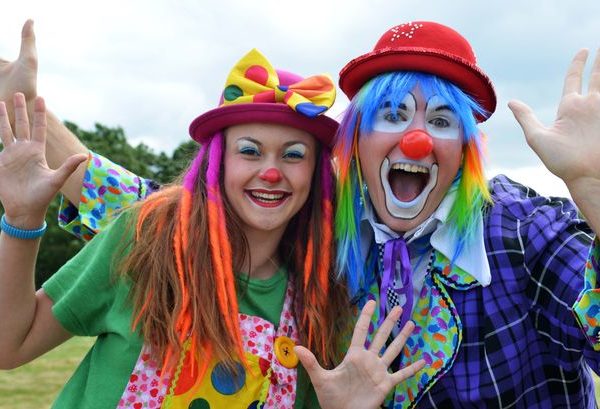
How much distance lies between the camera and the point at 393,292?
2346 millimetres

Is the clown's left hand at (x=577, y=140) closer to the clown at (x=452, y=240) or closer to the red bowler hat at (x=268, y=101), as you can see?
the clown at (x=452, y=240)

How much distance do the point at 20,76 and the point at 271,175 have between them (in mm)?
1003

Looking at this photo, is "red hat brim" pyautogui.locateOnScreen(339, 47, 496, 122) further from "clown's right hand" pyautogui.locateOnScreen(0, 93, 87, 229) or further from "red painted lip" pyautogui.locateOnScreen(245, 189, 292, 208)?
"clown's right hand" pyautogui.locateOnScreen(0, 93, 87, 229)

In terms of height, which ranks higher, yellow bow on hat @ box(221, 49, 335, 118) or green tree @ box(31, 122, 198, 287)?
green tree @ box(31, 122, 198, 287)

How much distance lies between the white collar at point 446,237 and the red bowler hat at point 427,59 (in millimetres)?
370

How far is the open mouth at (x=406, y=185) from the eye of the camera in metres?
2.34

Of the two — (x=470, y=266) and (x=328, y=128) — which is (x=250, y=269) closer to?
(x=328, y=128)

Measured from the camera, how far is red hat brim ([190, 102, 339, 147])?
2.41 m

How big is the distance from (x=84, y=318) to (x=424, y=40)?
1454 mm

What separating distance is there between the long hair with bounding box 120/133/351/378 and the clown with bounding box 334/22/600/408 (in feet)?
0.34

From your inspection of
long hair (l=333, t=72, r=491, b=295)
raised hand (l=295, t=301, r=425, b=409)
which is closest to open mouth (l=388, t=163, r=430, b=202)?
long hair (l=333, t=72, r=491, b=295)

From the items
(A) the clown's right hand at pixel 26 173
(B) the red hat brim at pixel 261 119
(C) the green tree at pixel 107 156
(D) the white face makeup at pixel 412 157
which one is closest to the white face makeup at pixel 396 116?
(D) the white face makeup at pixel 412 157

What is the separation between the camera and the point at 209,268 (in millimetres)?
2338

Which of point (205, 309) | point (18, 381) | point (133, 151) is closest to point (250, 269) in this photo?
point (205, 309)
